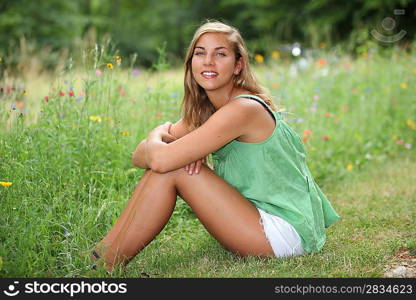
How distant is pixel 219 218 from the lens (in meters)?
2.57

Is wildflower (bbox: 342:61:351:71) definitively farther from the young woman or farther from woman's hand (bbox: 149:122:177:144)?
woman's hand (bbox: 149:122:177:144)

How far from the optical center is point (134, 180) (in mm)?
3627

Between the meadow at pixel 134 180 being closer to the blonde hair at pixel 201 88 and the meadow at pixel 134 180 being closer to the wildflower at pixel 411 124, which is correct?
the wildflower at pixel 411 124

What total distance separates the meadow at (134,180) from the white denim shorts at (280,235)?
0.21ft

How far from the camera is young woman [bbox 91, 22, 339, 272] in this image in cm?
256

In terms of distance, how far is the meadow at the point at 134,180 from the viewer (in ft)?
8.54

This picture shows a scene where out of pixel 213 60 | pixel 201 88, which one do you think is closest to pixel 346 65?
pixel 201 88

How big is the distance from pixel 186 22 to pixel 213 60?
20.2 metres

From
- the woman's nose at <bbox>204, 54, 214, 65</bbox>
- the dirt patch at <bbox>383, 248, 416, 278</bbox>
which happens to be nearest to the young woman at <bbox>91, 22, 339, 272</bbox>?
the woman's nose at <bbox>204, 54, 214, 65</bbox>

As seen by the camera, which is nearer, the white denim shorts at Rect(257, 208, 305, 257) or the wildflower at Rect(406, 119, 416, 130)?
the white denim shorts at Rect(257, 208, 305, 257)

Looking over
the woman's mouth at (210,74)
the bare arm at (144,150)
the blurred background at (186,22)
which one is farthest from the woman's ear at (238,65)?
the blurred background at (186,22)

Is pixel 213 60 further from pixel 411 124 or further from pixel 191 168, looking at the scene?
pixel 411 124

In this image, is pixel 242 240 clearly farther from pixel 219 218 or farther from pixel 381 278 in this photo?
pixel 381 278

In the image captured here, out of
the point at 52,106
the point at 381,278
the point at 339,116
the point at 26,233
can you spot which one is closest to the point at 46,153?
the point at 52,106
